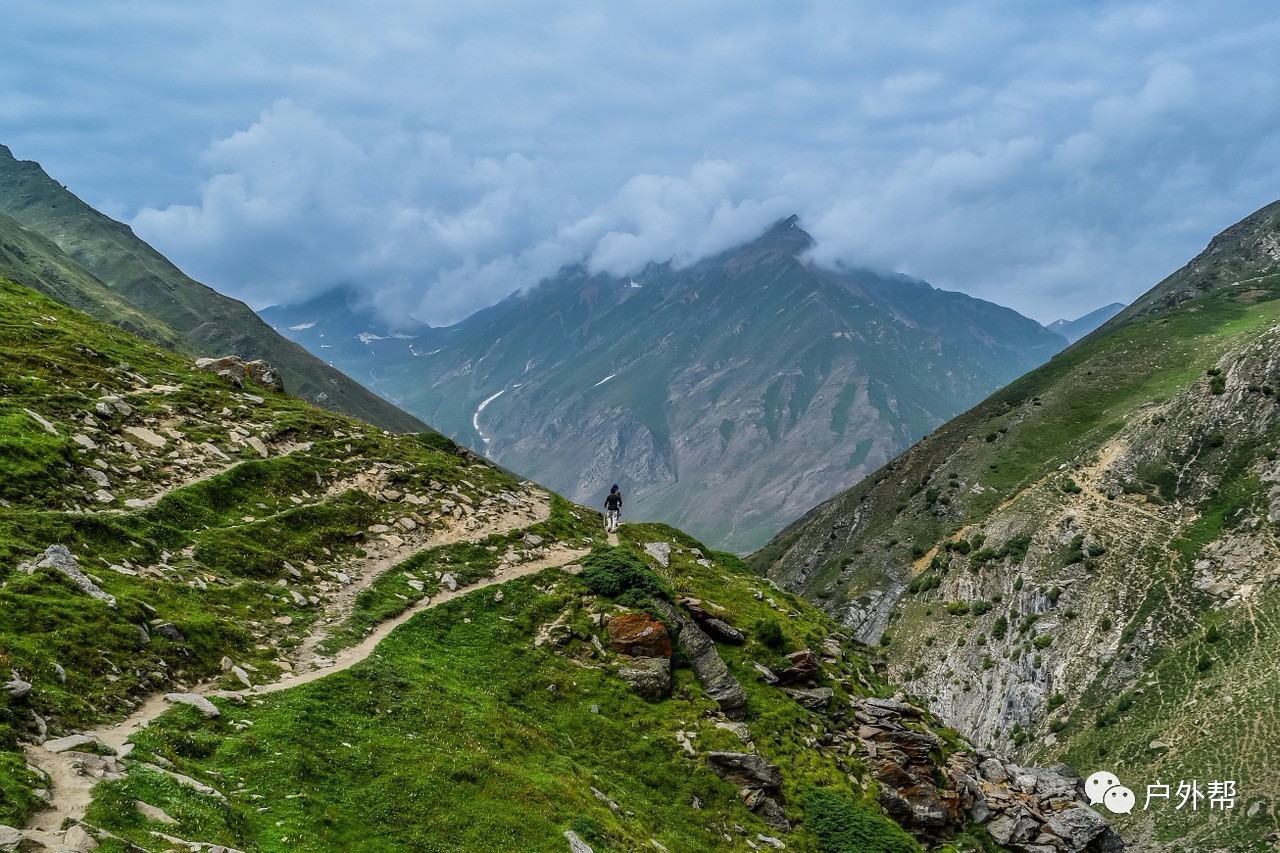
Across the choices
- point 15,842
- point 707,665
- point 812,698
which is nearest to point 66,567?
point 15,842

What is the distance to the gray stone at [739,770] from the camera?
28359mm

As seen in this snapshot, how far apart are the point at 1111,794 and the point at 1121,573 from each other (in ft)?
118

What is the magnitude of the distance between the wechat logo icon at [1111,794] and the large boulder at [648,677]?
197ft

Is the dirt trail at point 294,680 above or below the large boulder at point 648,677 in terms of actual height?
above

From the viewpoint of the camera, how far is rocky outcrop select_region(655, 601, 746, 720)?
32250 mm

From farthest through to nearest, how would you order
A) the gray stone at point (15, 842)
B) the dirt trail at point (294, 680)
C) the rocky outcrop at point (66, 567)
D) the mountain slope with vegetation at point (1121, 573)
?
the mountain slope with vegetation at point (1121, 573) → the rocky outcrop at point (66, 567) → the dirt trail at point (294, 680) → the gray stone at point (15, 842)

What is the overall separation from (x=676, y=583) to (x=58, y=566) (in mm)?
28956

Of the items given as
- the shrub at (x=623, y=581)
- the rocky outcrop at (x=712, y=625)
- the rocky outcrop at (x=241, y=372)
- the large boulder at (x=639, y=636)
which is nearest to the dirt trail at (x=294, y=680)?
the shrub at (x=623, y=581)

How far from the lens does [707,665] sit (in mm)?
33562

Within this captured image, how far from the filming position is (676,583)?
4150 centimetres

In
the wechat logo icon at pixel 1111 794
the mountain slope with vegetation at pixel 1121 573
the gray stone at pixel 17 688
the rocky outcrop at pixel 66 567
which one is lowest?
the wechat logo icon at pixel 1111 794

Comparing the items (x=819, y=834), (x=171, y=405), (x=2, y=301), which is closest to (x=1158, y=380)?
(x=819, y=834)

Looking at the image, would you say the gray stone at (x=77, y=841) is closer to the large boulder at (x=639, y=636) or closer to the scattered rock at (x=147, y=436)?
the large boulder at (x=639, y=636)

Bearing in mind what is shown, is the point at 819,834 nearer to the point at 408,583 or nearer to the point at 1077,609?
the point at 408,583
